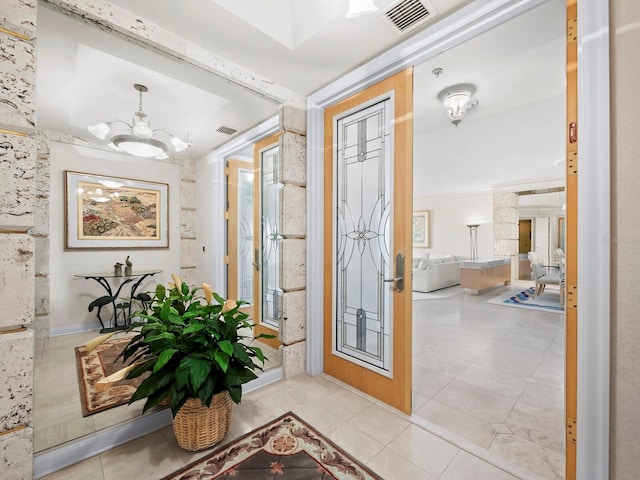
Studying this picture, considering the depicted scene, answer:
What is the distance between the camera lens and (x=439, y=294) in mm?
6180

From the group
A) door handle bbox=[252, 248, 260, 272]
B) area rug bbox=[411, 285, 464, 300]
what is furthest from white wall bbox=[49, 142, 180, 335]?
area rug bbox=[411, 285, 464, 300]

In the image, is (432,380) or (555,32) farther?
(432,380)

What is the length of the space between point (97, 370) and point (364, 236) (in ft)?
6.20

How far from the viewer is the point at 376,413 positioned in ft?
6.12

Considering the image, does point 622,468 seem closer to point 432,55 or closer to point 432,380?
point 432,380

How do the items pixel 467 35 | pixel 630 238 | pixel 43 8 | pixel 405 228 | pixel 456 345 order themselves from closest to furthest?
1. pixel 630 238
2. pixel 43 8
3. pixel 467 35
4. pixel 405 228
5. pixel 456 345

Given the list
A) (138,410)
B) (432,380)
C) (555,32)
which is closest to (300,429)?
(138,410)

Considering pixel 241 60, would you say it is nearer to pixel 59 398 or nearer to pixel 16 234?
pixel 16 234

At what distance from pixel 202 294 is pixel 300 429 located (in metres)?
1.09

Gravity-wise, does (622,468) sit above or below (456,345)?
above

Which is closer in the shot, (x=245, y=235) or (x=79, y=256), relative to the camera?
(x=79, y=256)

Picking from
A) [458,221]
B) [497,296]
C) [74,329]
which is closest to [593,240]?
[74,329]

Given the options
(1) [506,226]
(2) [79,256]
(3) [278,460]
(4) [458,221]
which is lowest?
(3) [278,460]

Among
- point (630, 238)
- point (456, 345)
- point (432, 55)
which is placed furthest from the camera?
point (456, 345)
